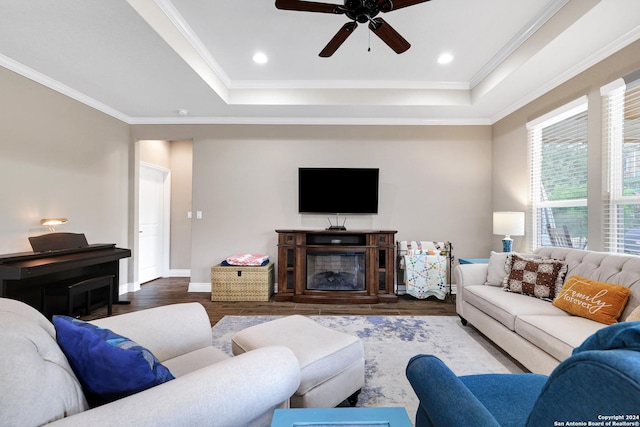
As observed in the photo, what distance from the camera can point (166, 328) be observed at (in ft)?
4.70

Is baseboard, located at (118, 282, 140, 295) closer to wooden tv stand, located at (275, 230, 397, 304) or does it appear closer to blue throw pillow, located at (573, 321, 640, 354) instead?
wooden tv stand, located at (275, 230, 397, 304)

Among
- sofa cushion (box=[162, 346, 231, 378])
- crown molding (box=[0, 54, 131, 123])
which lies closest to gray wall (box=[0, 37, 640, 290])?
crown molding (box=[0, 54, 131, 123])

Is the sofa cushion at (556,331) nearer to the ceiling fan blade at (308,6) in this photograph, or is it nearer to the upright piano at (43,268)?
the ceiling fan blade at (308,6)

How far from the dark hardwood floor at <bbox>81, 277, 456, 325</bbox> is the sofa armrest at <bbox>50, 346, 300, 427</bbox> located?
7.56 feet

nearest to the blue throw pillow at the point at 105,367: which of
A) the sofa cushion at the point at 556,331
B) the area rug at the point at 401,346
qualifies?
the area rug at the point at 401,346

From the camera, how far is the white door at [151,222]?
459 centimetres

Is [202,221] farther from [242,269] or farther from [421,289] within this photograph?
[421,289]

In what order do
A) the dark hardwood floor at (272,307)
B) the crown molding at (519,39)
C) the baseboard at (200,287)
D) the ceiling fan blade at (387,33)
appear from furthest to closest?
the baseboard at (200,287), the dark hardwood floor at (272,307), the crown molding at (519,39), the ceiling fan blade at (387,33)

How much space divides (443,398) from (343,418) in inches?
12.6

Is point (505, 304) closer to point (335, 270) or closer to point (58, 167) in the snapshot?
point (335, 270)

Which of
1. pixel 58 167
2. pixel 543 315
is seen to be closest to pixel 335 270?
pixel 543 315

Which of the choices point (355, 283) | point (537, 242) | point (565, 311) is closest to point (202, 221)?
point (355, 283)

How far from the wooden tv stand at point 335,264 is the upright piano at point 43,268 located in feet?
6.66

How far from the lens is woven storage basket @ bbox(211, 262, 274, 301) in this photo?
3.71 metres
